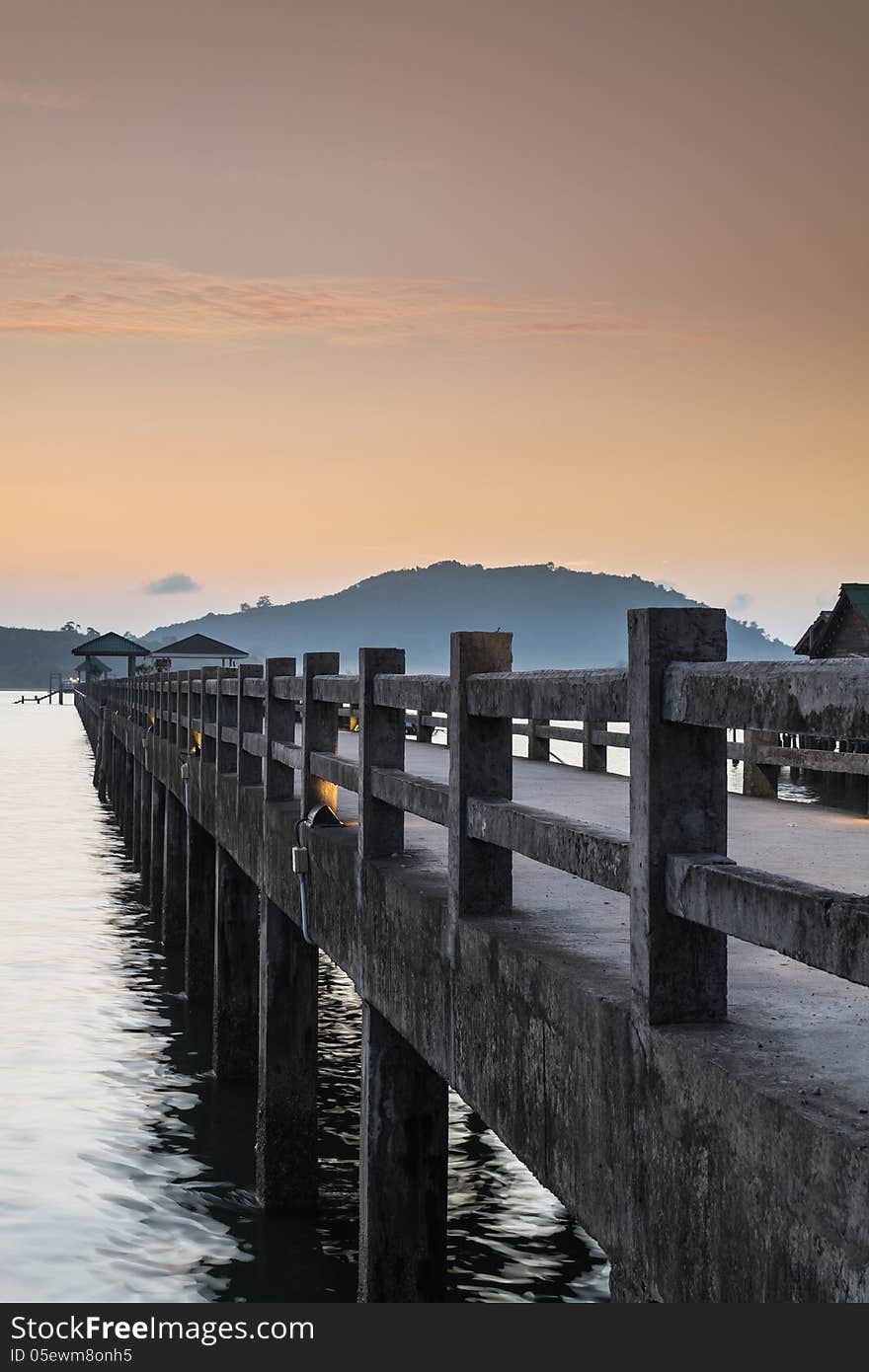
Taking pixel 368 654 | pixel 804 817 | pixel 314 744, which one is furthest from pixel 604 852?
pixel 804 817

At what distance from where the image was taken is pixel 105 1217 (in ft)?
34.4

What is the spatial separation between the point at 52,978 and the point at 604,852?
16.3 m

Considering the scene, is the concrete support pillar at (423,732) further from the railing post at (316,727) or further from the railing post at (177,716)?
the railing post at (316,727)

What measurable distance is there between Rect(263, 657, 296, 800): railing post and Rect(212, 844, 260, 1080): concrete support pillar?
274 cm

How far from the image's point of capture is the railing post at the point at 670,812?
144 inches

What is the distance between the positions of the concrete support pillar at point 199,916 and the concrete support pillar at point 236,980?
3.25 meters

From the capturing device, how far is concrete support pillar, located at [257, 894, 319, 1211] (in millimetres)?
Answer: 10188

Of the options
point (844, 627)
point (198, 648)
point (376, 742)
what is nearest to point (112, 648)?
point (198, 648)

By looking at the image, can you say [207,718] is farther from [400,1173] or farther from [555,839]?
[555,839]

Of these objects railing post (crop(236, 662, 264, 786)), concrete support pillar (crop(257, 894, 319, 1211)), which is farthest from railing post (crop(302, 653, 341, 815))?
railing post (crop(236, 662, 264, 786))

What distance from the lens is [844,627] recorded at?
48750 mm

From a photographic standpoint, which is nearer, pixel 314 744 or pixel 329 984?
pixel 314 744

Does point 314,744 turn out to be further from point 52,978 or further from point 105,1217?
point 52,978

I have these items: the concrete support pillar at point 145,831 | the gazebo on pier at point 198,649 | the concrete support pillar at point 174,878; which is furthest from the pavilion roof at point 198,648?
the concrete support pillar at point 174,878
